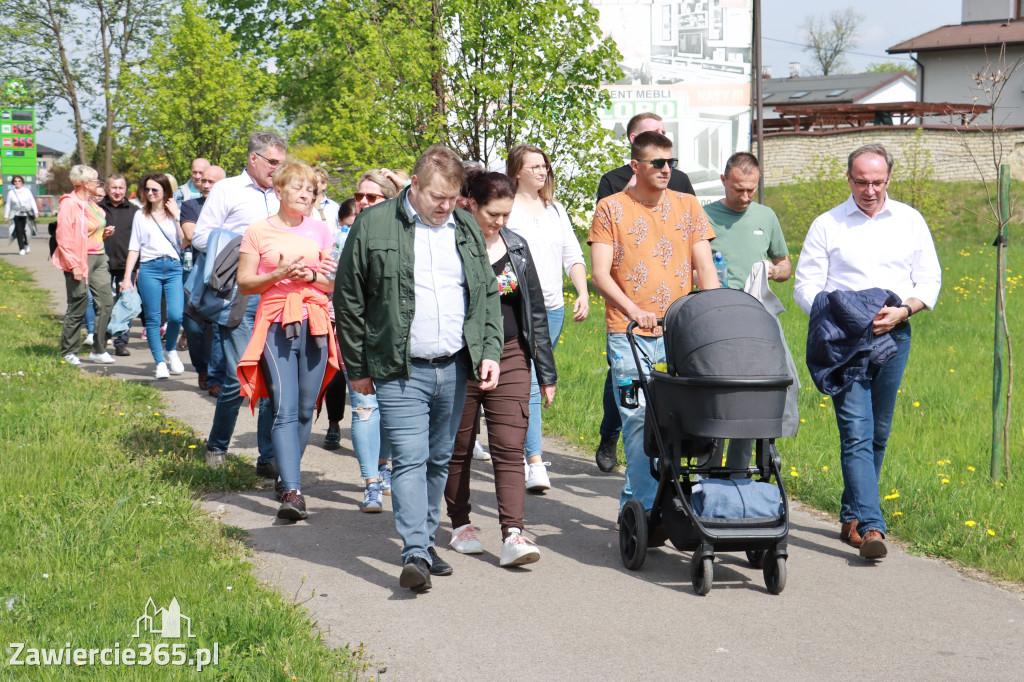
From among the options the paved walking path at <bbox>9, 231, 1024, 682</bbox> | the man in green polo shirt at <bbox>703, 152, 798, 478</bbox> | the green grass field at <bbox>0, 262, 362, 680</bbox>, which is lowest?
the paved walking path at <bbox>9, 231, 1024, 682</bbox>

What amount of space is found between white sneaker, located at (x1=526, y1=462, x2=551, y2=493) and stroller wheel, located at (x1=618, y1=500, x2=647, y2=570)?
1437mm

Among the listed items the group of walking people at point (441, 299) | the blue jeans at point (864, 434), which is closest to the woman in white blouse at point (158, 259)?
the group of walking people at point (441, 299)

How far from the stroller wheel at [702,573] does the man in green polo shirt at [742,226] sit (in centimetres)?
242

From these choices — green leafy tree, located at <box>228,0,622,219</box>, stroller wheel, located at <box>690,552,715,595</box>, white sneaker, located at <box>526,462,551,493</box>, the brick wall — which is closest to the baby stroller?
stroller wheel, located at <box>690,552,715,595</box>

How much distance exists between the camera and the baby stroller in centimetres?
486

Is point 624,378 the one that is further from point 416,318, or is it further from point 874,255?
point 874,255

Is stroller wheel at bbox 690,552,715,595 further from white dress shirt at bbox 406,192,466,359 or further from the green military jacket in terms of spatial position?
white dress shirt at bbox 406,192,466,359

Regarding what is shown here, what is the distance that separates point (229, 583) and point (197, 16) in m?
26.9

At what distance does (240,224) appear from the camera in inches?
283

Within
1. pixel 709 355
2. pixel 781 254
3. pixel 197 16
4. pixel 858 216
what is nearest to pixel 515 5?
pixel 781 254

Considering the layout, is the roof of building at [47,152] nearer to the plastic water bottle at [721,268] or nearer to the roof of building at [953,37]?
the roof of building at [953,37]

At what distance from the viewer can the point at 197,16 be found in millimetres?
28688

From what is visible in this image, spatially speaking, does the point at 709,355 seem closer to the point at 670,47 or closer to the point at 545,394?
the point at 545,394

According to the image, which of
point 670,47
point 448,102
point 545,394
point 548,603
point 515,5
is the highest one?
point 670,47
